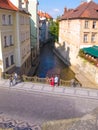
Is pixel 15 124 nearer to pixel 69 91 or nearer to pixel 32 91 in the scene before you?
pixel 32 91

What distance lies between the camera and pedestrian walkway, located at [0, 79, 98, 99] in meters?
21.1

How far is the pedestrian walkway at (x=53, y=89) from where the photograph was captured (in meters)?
21.1

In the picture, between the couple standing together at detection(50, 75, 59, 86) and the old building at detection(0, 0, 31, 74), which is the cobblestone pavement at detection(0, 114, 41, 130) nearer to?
the couple standing together at detection(50, 75, 59, 86)

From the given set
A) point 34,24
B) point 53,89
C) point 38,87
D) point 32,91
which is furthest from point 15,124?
point 34,24

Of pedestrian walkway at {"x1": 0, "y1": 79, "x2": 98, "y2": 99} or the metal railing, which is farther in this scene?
the metal railing

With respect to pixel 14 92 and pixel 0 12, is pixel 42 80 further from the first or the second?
pixel 0 12

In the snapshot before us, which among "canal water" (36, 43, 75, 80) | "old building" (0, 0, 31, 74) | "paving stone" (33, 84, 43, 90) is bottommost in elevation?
"canal water" (36, 43, 75, 80)

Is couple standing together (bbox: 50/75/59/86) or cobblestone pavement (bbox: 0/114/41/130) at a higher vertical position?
couple standing together (bbox: 50/75/59/86)

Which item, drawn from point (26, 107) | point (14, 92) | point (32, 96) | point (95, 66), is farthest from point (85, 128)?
point (95, 66)

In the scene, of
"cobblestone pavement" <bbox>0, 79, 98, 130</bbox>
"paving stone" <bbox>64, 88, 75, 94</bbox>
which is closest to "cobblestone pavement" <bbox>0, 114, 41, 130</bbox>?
"cobblestone pavement" <bbox>0, 79, 98, 130</bbox>

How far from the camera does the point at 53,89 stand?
22.3 m

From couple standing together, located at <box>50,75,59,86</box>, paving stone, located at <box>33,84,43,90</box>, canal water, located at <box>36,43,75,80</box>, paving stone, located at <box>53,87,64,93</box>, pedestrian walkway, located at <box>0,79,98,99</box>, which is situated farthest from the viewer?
canal water, located at <box>36,43,75,80</box>

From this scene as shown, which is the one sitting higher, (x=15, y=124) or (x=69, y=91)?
(x=69, y=91)

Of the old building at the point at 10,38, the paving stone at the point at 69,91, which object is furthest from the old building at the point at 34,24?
the paving stone at the point at 69,91
